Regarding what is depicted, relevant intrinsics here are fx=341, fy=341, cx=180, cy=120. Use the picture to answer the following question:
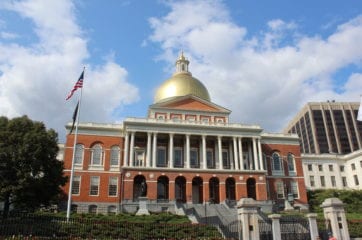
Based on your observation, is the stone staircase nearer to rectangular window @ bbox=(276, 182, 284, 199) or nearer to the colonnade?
the colonnade

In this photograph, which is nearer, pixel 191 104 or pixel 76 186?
pixel 76 186

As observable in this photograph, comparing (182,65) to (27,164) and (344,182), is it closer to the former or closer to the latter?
(27,164)

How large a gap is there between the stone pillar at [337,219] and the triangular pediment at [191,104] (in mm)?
36477

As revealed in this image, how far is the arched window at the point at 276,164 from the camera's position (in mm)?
55969

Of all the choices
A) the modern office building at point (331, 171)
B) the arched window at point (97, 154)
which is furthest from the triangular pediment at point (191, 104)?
the modern office building at point (331, 171)

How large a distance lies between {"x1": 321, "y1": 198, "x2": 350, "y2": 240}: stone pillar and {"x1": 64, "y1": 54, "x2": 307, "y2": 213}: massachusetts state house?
24126 mm

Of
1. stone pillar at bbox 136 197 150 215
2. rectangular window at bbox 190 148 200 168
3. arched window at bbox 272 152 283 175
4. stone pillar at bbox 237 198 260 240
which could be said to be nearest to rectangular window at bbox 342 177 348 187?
arched window at bbox 272 152 283 175

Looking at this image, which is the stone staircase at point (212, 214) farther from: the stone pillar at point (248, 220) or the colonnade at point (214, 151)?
the colonnade at point (214, 151)

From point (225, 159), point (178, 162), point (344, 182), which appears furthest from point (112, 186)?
point (344, 182)

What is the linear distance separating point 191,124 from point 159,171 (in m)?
8.63

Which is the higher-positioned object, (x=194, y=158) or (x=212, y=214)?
(x=194, y=158)

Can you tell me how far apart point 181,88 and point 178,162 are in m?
14.0

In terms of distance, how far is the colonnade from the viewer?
50.0 m

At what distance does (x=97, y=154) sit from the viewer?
5162cm
